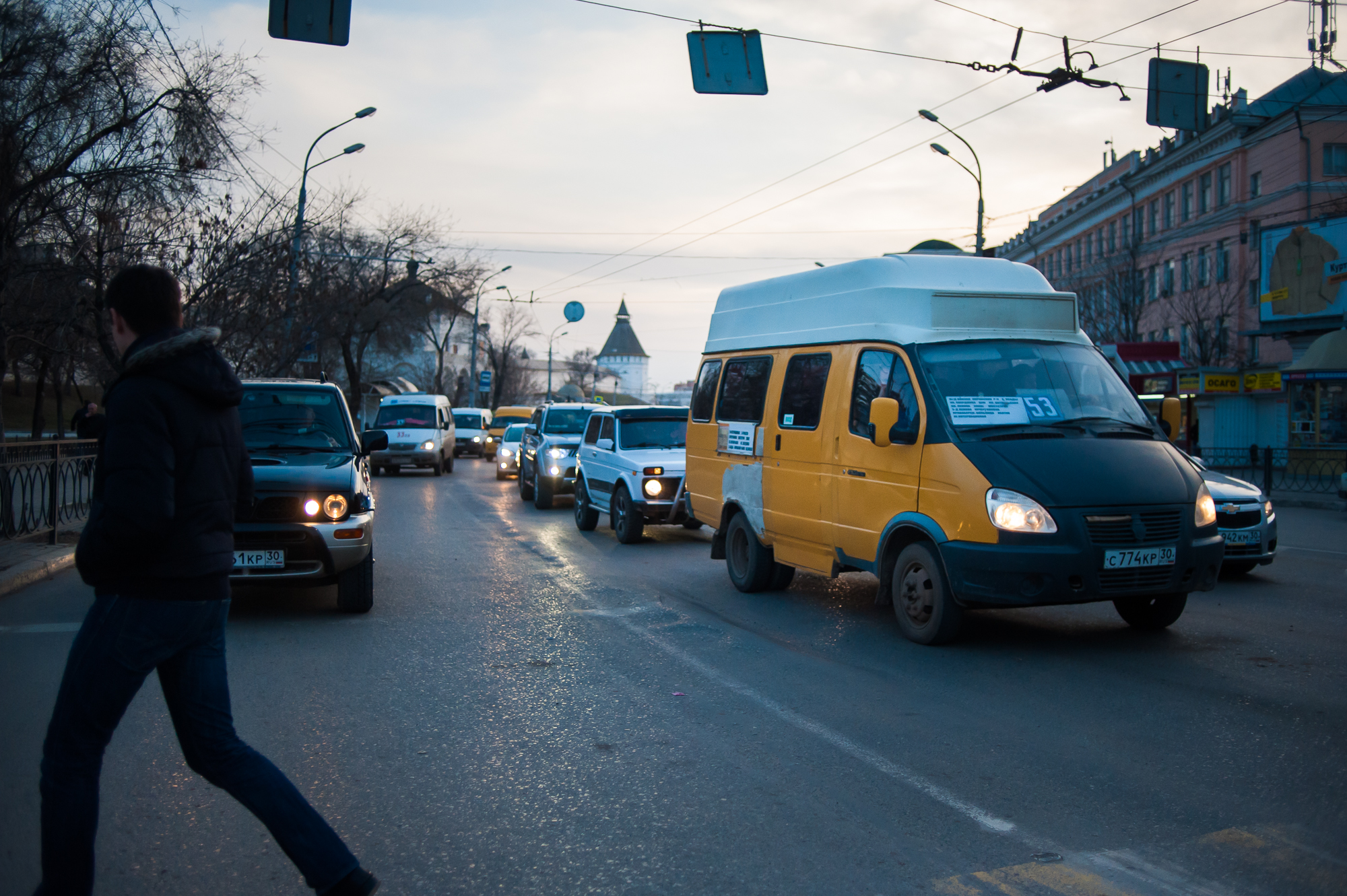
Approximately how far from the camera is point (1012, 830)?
3.78 m

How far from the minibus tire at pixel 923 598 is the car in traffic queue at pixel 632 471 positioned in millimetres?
4995

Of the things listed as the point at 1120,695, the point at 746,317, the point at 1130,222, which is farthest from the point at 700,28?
the point at 1130,222

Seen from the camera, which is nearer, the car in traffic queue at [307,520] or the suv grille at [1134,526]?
the suv grille at [1134,526]

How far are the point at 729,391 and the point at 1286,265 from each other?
28020 millimetres

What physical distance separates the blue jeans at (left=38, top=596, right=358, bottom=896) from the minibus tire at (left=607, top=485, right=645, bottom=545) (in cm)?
997

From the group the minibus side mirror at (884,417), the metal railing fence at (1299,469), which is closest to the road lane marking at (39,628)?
the minibus side mirror at (884,417)

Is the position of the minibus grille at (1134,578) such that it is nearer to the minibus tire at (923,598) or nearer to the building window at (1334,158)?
the minibus tire at (923,598)

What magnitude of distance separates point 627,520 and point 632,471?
604 millimetres

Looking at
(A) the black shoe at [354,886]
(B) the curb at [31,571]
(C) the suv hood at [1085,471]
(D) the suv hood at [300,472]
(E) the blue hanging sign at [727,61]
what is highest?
(E) the blue hanging sign at [727,61]

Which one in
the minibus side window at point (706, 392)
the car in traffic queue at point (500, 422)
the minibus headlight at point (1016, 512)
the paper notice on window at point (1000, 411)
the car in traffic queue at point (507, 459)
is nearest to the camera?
the minibus headlight at point (1016, 512)

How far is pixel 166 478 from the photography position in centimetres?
284

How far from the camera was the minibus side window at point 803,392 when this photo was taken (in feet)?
26.7

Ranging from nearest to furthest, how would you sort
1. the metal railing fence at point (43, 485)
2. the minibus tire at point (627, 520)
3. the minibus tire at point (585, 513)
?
1. the metal railing fence at point (43, 485)
2. the minibus tire at point (627, 520)
3. the minibus tire at point (585, 513)

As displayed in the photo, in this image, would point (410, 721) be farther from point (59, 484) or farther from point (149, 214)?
point (149, 214)
